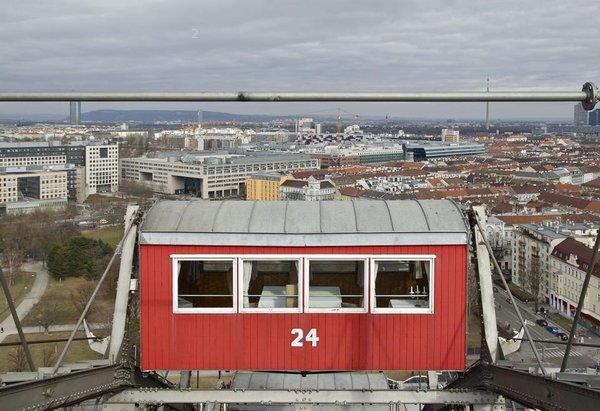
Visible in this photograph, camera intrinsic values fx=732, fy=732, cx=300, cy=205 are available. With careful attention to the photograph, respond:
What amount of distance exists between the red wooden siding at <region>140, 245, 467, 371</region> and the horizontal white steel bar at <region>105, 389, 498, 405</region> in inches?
5.7

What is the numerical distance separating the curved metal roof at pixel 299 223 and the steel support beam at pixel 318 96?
108cm

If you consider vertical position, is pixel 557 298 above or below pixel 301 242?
below

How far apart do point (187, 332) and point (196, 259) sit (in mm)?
348

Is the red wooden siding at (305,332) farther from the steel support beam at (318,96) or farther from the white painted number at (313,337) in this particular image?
the steel support beam at (318,96)

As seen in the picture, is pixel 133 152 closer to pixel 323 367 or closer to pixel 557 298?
pixel 557 298

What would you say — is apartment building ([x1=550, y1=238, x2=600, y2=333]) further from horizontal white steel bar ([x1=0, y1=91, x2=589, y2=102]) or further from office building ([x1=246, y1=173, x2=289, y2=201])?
office building ([x1=246, y1=173, x2=289, y2=201])

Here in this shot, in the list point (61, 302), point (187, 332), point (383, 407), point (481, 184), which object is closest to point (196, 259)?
point (187, 332)

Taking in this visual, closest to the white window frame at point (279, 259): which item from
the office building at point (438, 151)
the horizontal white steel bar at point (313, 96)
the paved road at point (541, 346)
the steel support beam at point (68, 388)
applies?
the steel support beam at point (68, 388)

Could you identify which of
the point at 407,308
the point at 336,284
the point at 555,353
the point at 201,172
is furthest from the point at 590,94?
the point at 201,172

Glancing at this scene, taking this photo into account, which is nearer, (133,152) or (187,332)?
(187,332)

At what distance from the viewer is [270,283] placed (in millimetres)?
3740

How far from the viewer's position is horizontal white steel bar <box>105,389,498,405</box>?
329 centimetres

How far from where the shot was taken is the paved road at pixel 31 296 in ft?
60.4

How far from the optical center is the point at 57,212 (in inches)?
1567
